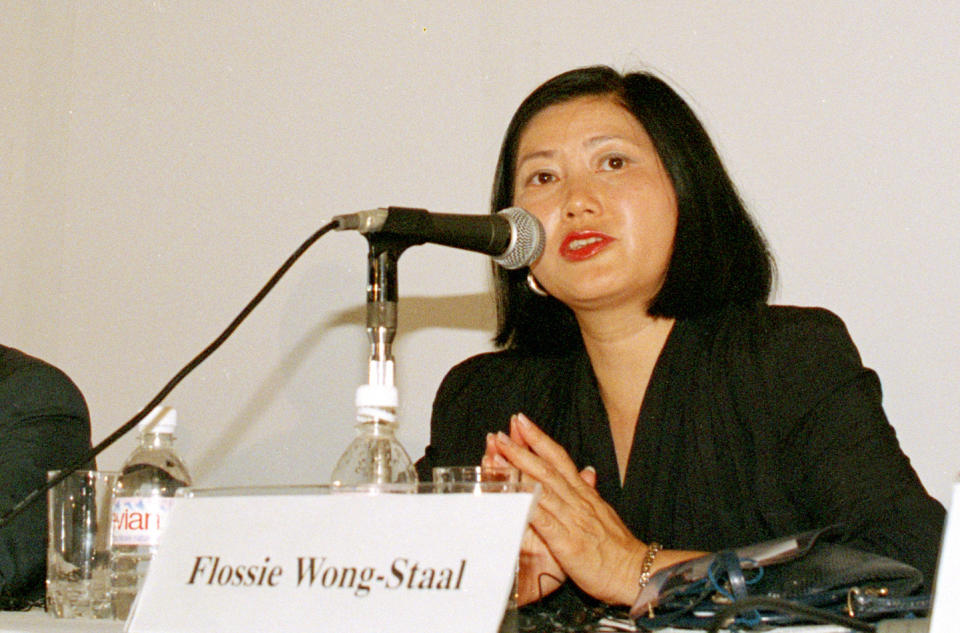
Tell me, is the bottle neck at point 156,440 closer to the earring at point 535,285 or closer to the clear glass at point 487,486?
the clear glass at point 487,486

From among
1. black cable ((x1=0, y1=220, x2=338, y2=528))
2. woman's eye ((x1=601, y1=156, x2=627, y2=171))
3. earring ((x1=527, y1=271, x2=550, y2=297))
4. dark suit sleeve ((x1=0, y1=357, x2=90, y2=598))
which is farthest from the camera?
earring ((x1=527, y1=271, x2=550, y2=297))

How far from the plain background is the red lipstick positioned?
12.7 inches

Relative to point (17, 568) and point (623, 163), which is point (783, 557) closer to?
point (623, 163)

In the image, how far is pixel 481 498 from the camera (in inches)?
29.3

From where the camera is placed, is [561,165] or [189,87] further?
[189,87]

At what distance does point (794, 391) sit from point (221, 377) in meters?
1.13

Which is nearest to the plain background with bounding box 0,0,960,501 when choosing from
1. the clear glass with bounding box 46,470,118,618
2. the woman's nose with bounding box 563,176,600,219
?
the woman's nose with bounding box 563,176,600,219

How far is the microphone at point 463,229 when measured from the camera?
37.5 inches

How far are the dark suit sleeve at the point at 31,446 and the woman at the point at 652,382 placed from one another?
0.52 m

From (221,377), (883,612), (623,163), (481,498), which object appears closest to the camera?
(481,498)

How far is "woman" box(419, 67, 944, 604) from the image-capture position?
4.09 ft

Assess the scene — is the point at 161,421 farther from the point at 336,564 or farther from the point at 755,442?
the point at 755,442

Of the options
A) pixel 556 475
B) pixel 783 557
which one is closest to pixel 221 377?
pixel 556 475

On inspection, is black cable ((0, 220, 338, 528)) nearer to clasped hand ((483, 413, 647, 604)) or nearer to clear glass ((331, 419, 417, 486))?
clear glass ((331, 419, 417, 486))
